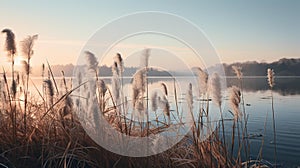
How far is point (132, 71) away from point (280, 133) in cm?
618

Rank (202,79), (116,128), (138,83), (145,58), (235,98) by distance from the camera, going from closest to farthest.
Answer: (235,98)
(202,79)
(138,83)
(145,58)
(116,128)

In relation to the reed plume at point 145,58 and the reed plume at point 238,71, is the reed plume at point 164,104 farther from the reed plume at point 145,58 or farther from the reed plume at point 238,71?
the reed plume at point 238,71

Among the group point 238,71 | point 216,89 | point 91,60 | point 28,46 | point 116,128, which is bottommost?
point 116,128

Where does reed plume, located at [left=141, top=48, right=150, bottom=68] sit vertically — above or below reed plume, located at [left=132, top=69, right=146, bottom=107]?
above

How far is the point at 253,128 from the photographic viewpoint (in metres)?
8.19

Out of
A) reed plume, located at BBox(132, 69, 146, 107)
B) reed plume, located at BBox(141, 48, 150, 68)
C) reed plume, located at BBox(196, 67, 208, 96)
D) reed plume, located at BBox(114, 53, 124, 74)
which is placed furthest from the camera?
reed plume, located at BBox(114, 53, 124, 74)

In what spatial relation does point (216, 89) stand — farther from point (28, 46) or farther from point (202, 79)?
point (28, 46)

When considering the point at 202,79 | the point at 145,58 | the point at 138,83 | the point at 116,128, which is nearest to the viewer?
the point at 202,79

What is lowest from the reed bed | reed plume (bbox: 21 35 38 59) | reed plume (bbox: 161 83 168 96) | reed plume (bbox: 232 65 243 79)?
the reed bed

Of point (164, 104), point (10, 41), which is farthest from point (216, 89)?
point (10, 41)

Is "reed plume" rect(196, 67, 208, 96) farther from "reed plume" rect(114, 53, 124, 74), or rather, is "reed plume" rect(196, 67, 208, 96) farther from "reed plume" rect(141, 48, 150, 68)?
"reed plume" rect(114, 53, 124, 74)

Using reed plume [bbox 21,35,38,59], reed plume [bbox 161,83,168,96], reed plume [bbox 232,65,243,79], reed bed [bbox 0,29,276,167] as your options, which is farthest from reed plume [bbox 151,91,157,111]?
reed plume [bbox 21,35,38,59]

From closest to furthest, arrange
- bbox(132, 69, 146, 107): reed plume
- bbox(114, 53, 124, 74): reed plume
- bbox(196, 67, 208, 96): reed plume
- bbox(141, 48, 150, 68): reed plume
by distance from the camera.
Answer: bbox(196, 67, 208, 96): reed plume, bbox(132, 69, 146, 107): reed plume, bbox(141, 48, 150, 68): reed plume, bbox(114, 53, 124, 74): reed plume

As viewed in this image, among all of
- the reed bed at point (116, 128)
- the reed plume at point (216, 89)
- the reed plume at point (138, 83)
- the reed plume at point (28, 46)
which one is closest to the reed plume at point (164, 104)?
the reed bed at point (116, 128)
